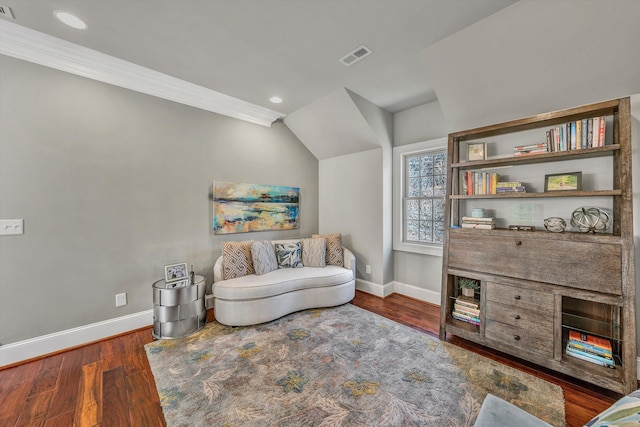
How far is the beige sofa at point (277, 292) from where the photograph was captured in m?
2.63

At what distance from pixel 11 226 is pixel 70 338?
3.65 feet

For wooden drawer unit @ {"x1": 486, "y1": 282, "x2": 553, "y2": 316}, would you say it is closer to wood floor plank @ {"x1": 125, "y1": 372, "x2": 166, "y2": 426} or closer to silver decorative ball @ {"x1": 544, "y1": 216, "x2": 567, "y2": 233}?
silver decorative ball @ {"x1": 544, "y1": 216, "x2": 567, "y2": 233}

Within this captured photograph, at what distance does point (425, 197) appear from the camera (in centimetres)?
351

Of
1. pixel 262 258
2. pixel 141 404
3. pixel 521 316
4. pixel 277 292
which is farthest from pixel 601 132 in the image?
pixel 141 404

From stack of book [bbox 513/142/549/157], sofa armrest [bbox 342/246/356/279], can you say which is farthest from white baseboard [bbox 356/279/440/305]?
stack of book [bbox 513/142/549/157]

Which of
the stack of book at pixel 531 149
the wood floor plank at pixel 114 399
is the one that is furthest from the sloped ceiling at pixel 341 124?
the wood floor plank at pixel 114 399

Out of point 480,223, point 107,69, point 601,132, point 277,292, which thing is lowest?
point 277,292

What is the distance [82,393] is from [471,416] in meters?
2.64

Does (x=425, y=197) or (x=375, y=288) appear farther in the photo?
(x=375, y=288)

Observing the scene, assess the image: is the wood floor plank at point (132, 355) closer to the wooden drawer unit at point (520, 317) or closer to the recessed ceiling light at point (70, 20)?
the recessed ceiling light at point (70, 20)

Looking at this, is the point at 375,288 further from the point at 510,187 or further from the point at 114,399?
the point at 114,399

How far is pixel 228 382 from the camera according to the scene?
1827mm

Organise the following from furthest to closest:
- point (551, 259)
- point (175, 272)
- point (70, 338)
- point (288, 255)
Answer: point (288, 255), point (175, 272), point (70, 338), point (551, 259)

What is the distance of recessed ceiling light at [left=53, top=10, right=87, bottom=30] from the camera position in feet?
6.07
